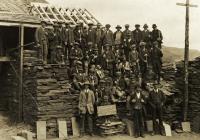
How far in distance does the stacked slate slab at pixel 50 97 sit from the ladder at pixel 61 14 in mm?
5586

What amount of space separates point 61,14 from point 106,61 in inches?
253

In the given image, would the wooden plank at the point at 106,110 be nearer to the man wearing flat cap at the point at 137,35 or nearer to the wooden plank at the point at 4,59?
the man wearing flat cap at the point at 137,35

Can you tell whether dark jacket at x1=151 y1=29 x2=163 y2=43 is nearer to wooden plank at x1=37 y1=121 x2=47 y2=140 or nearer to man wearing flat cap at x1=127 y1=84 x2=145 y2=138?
man wearing flat cap at x1=127 y1=84 x2=145 y2=138

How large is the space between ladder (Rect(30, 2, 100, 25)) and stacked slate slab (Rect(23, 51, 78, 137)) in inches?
220

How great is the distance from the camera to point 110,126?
19547 millimetres

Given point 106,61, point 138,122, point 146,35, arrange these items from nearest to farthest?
point 138,122
point 106,61
point 146,35

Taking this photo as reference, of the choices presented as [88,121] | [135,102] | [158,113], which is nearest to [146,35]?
[158,113]

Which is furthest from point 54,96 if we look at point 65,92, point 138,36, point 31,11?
point 31,11

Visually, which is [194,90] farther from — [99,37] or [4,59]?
[4,59]

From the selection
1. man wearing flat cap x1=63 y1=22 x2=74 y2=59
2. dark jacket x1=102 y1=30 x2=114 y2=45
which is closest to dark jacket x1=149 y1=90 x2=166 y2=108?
dark jacket x1=102 y1=30 x2=114 y2=45

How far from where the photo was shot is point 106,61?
21.6m

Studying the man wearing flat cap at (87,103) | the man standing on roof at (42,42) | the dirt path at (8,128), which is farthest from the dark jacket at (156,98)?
the dirt path at (8,128)

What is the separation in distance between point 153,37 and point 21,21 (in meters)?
6.26

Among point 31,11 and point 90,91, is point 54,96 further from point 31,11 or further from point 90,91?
point 31,11
